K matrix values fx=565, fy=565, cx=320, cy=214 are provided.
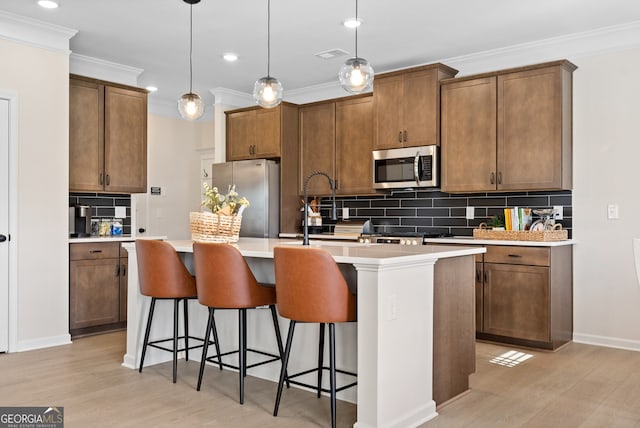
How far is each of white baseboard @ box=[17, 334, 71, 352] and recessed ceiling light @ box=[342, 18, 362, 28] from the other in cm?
338

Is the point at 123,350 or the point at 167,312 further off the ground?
the point at 167,312

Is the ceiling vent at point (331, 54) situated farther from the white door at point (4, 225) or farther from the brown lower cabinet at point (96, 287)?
the white door at point (4, 225)

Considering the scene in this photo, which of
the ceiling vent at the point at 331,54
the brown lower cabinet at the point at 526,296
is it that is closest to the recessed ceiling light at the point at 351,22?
the ceiling vent at the point at 331,54

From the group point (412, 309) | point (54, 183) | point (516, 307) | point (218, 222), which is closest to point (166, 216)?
point (54, 183)

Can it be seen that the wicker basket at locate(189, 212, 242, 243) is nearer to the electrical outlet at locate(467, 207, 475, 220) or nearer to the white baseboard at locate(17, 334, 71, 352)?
the white baseboard at locate(17, 334, 71, 352)

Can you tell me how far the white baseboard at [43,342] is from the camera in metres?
4.34

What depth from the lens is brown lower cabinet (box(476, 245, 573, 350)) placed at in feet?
14.3

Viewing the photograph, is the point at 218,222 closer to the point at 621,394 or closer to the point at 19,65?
the point at 19,65

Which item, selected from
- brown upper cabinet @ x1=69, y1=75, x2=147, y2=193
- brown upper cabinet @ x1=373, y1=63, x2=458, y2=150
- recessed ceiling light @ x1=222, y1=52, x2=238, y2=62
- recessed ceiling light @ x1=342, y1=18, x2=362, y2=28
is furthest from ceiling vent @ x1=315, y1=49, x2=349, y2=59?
brown upper cabinet @ x1=69, y1=75, x2=147, y2=193

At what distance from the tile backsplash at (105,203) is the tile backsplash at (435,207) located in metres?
2.17

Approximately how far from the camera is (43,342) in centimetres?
447

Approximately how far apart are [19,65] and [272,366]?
3040mm

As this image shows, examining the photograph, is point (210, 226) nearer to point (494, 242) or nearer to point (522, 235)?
point (494, 242)

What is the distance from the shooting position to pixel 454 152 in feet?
16.7
